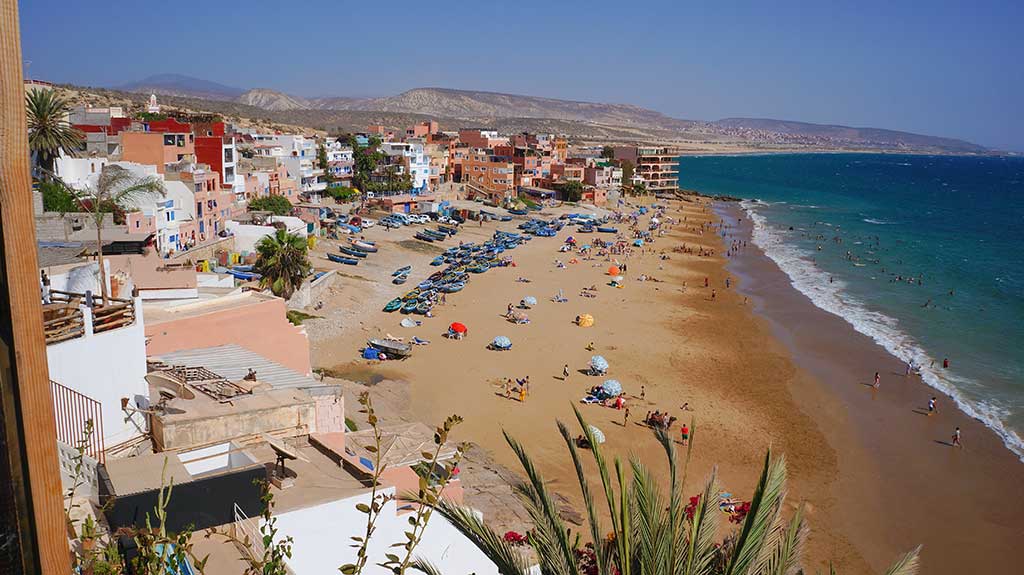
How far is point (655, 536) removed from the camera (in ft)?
17.2

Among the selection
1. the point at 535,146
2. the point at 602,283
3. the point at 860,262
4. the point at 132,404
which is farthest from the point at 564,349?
the point at 535,146

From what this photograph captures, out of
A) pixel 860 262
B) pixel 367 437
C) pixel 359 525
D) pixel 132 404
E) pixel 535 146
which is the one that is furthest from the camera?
pixel 535 146

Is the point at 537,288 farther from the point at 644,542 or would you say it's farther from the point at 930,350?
the point at 644,542

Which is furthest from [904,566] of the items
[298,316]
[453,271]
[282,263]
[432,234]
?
[432,234]

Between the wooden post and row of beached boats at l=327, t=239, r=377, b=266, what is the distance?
44.7 metres

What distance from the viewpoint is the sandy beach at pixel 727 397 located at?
20.6 m

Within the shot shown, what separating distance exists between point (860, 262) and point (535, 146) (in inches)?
1829

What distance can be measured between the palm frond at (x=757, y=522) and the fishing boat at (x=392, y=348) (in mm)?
26036

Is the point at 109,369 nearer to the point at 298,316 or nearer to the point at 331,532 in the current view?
the point at 331,532

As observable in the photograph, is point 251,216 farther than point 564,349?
Yes

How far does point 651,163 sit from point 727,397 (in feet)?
296

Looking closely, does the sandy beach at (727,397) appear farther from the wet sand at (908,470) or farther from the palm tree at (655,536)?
the palm tree at (655,536)

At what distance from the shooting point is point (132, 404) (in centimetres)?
1027

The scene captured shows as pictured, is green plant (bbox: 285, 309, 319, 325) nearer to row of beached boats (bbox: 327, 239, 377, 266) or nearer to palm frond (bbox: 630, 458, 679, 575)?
row of beached boats (bbox: 327, 239, 377, 266)
